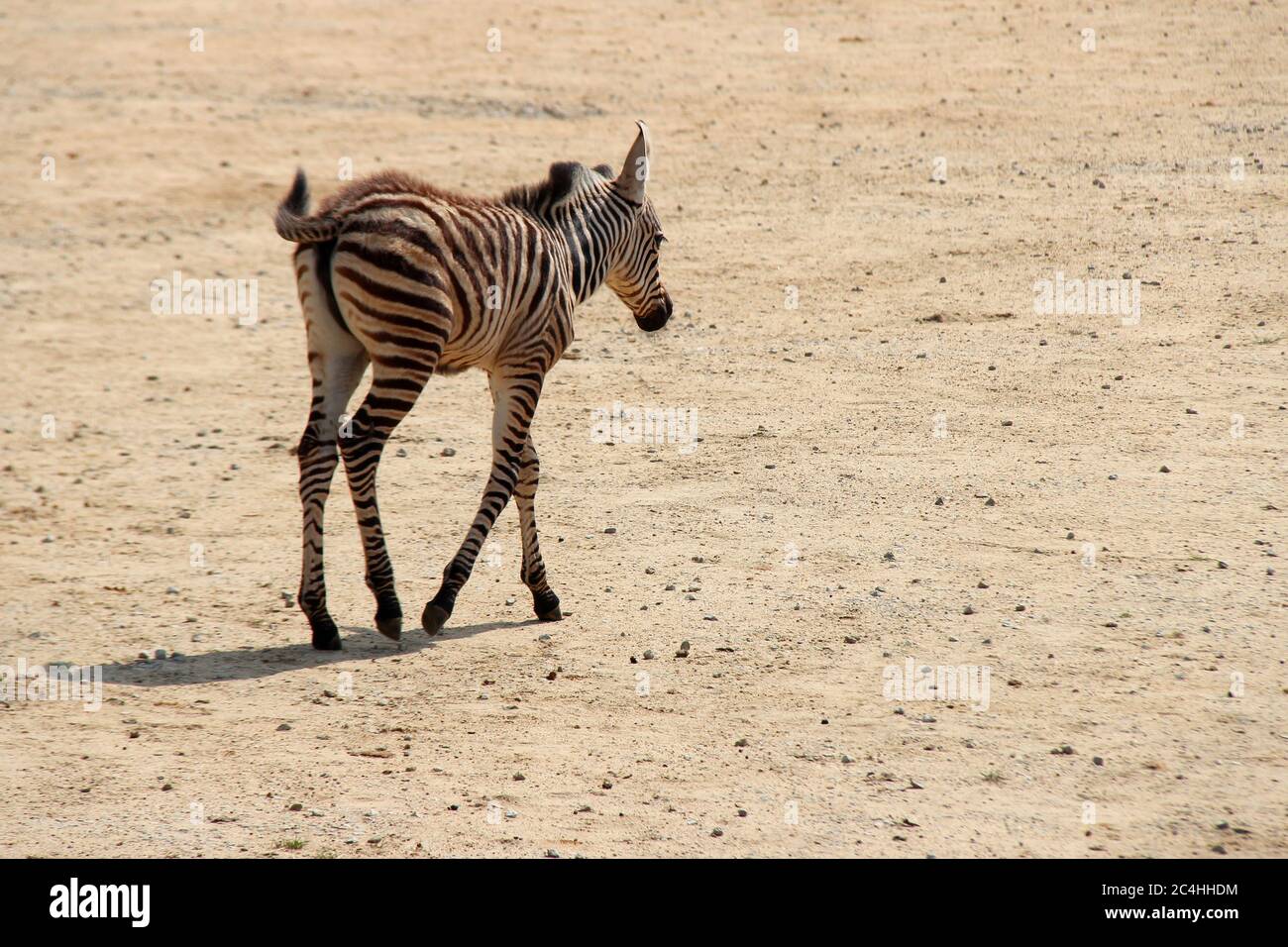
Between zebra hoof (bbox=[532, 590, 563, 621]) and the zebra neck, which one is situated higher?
the zebra neck

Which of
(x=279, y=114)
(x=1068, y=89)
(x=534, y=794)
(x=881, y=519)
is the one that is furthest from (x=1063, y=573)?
(x=279, y=114)

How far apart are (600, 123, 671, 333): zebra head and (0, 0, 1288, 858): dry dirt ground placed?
1298 mm

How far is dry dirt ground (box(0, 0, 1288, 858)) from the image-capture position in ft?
20.9

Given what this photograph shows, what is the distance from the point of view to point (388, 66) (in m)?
20.3

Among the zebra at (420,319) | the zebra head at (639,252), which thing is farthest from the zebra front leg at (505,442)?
the zebra head at (639,252)

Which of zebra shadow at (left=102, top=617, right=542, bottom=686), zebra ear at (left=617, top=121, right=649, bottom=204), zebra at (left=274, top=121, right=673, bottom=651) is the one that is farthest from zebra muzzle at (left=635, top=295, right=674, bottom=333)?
zebra shadow at (left=102, top=617, right=542, bottom=686)

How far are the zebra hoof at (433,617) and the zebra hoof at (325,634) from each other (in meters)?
0.48

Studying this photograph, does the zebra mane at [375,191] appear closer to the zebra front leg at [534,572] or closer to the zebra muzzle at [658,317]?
the zebra front leg at [534,572]

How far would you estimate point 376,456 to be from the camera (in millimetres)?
7773

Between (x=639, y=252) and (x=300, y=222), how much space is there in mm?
2584

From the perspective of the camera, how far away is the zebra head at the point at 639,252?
9180mm

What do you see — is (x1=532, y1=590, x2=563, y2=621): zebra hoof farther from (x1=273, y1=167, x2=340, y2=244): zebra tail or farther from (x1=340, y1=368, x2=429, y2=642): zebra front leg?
(x1=273, y1=167, x2=340, y2=244): zebra tail
